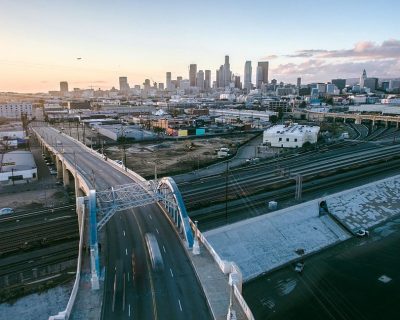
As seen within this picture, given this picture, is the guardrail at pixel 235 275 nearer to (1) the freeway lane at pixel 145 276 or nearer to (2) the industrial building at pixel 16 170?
(1) the freeway lane at pixel 145 276

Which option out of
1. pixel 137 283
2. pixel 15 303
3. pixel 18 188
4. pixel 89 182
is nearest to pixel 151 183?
pixel 89 182

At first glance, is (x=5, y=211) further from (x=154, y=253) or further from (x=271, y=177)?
(x=271, y=177)

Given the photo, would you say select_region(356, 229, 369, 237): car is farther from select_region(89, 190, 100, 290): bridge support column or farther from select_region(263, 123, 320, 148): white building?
select_region(263, 123, 320, 148): white building

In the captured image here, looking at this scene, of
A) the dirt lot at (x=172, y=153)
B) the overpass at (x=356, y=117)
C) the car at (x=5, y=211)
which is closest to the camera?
the car at (x=5, y=211)

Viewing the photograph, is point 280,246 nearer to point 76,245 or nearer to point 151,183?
point 151,183

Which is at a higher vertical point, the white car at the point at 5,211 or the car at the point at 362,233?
the white car at the point at 5,211

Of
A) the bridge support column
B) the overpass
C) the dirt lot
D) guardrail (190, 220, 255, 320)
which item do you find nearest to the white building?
the dirt lot

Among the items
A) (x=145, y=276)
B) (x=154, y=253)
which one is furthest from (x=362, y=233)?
(x=145, y=276)

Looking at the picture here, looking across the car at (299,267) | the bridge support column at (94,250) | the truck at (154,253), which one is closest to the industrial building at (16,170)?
the bridge support column at (94,250)
